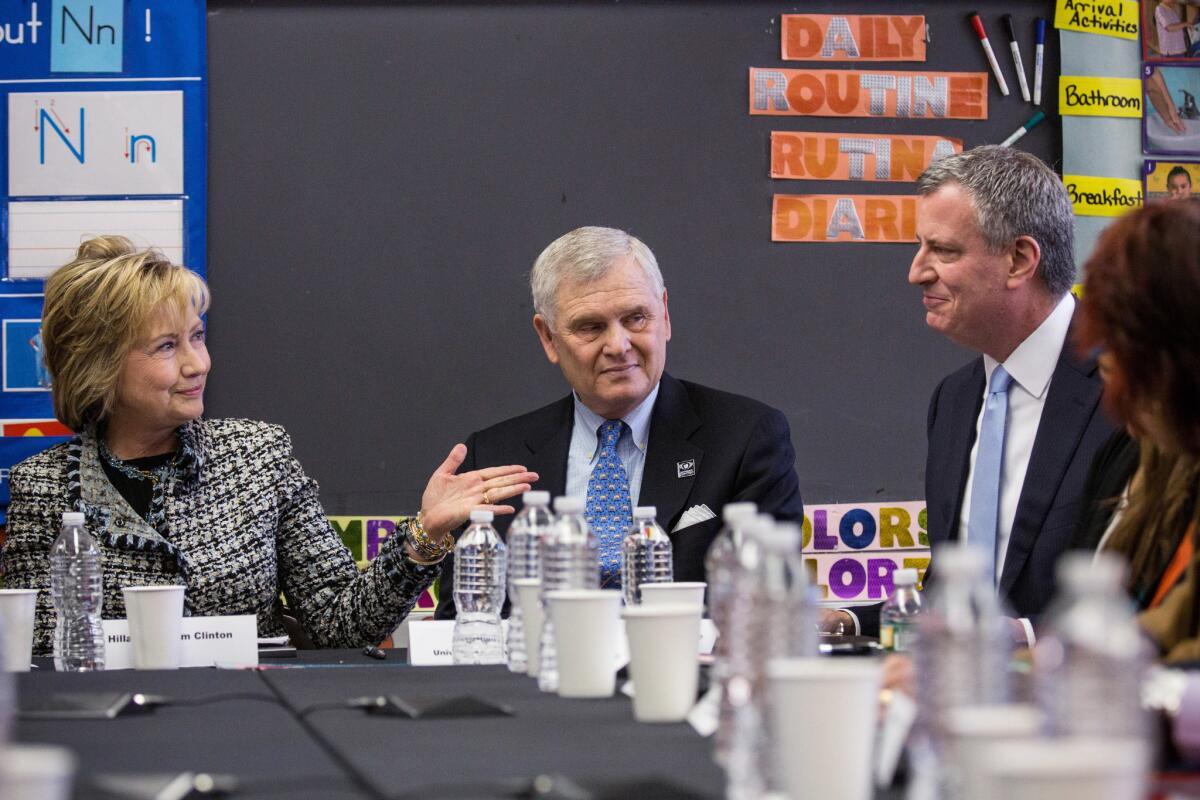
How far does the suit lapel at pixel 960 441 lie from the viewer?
3057 millimetres

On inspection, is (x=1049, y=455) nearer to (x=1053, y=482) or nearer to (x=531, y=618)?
(x=1053, y=482)

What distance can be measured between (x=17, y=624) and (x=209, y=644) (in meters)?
0.32

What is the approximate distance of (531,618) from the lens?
6.68 ft

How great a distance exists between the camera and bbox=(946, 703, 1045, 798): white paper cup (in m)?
0.86

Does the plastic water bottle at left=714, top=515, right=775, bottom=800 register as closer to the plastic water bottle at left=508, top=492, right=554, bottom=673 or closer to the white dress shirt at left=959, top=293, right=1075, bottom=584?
the plastic water bottle at left=508, top=492, right=554, bottom=673

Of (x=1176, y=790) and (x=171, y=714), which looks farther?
(x=171, y=714)

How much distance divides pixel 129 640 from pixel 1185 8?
333 cm

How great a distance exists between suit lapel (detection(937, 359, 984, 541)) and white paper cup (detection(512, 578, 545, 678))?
130cm

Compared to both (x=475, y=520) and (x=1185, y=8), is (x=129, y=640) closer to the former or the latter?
(x=475, y=520)

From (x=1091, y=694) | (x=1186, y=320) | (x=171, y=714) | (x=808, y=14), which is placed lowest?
(x=171, y=714)

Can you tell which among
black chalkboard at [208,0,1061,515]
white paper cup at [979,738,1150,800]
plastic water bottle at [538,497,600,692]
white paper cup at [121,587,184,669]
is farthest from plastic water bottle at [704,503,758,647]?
black chalkboard at [208,0,1061,515]

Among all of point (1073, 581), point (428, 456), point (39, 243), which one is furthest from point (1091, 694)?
point (39, 243)

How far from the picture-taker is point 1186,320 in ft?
5.34

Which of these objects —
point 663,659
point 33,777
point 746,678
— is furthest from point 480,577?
point 33,777
